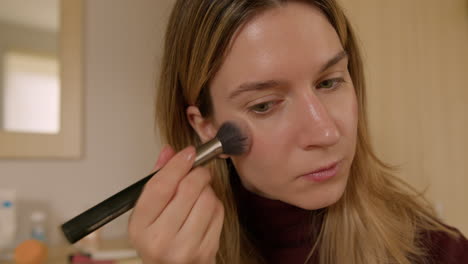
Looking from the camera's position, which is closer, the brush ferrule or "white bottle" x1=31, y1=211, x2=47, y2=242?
the brush ferrule

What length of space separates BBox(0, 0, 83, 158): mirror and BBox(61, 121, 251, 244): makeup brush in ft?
2.67

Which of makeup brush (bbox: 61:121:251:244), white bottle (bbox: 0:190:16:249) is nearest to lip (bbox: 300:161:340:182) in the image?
makeup brush (bbox: 61:121:251:244)

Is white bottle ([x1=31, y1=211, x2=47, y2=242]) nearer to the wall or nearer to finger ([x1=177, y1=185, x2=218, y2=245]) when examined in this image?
finger ([x1=177, y1=185, x2=218, y2=245])

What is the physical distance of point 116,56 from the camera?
127 cm

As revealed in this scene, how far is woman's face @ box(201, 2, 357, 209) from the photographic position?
1.57ft

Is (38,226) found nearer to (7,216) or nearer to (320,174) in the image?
(7,216)

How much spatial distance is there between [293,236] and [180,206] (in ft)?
0.87

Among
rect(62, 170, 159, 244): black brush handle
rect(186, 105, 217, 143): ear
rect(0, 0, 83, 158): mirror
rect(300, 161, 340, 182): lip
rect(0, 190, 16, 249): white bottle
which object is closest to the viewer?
rect(62, 170, 159, 244): black brush handle

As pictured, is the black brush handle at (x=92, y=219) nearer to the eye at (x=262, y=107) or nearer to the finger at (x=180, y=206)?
the finger at (x=180, y=206)

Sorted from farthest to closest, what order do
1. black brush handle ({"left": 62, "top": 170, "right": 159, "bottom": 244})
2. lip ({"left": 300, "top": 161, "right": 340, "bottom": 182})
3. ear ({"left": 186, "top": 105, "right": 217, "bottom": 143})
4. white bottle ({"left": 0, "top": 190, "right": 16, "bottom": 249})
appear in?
white bottle ({"left": 0, "top": 190, "right": 16, "bottom": 249}) → ear ({"left": 186, "top": 105, "right": 217, "bottom": 143}) → lip ({"left": 300, "top": 161, "right": 340, "bottom": 182}) → black brush handle ({"left": 62, "top": 170, "right": 159, "bottom": 244})

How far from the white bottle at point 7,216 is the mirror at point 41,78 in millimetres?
135

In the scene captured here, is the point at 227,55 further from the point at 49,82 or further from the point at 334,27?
the point at 49,82

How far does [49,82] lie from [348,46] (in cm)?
92

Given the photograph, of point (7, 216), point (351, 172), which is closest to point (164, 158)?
point (351, 172)
